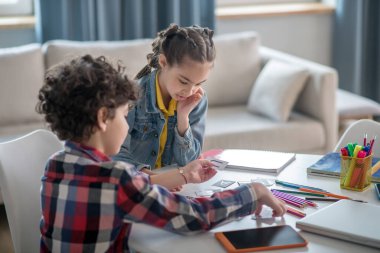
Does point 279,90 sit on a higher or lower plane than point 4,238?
higher

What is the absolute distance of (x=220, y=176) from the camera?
2.04 metres

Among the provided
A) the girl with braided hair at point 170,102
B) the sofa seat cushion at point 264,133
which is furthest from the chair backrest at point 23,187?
the sofa seat cushion at point 264,133

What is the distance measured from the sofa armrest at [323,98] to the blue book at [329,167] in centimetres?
167

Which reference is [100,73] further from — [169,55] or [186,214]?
[169,55]

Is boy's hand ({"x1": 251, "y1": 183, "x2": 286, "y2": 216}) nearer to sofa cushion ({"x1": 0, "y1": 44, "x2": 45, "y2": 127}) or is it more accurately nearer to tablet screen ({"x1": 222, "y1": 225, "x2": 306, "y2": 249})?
tablet screen ({"x1": 222, "y1": 225, "x2": 306, "y2": 249})

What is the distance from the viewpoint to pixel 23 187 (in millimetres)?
1967

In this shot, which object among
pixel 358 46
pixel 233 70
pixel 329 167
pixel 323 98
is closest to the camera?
pixel 329 167

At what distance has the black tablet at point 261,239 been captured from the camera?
154 centimetres

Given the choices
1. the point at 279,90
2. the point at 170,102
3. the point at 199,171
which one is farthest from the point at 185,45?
the point at 279,90

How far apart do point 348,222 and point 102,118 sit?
614 mm

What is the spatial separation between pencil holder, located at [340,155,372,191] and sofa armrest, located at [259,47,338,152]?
73.6 inches

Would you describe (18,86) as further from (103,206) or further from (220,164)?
(103,206)

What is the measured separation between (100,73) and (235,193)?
422mm

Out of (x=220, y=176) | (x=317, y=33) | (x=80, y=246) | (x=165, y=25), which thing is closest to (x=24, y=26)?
(x=165, y=25)
